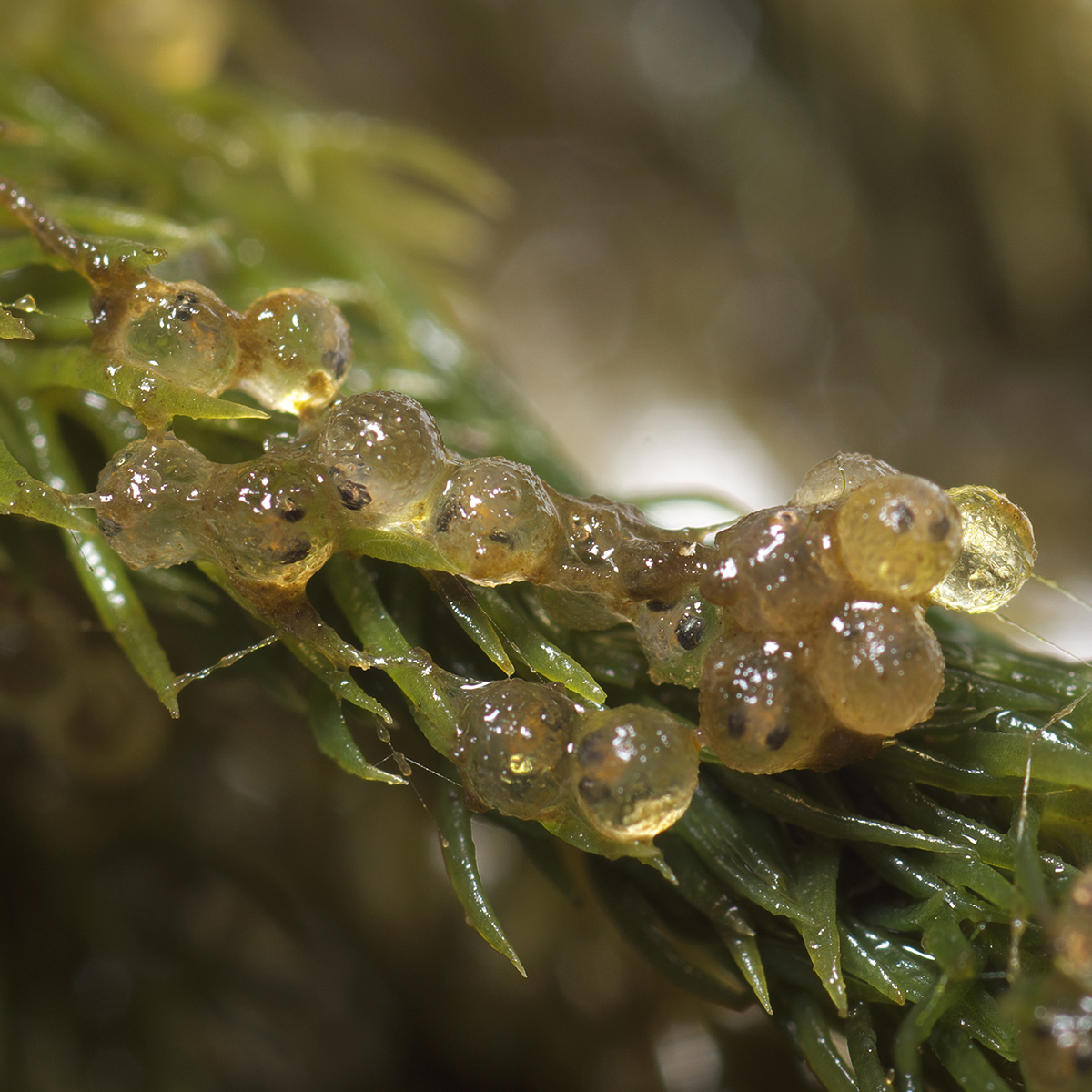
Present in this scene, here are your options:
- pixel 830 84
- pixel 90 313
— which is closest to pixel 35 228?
pixel 90 313

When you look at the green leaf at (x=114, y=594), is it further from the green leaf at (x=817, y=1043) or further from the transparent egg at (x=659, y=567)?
the green leaf at (x=817, y=1043)

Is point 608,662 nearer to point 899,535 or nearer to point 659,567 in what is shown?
point 659,567

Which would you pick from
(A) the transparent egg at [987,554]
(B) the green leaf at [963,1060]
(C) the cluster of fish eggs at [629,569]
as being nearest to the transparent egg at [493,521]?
(C) the cluster of fish eggs at [629,569]

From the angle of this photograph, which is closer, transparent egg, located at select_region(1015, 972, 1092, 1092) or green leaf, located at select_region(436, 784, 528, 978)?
transparent egg, located at select_region(1015, 972, 1092, 1092)

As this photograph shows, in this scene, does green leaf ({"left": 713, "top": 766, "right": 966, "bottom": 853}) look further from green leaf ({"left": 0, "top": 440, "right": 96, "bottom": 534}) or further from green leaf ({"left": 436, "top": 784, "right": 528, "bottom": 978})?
green leaf ({"left": 0, "top": 440, "right": 96, "bottom": 534})

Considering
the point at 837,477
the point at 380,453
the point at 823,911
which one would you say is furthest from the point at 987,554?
the point at 380,453

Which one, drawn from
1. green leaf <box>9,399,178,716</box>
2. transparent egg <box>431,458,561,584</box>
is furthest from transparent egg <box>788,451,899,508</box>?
green leaf <box>9,399,178,716</box>

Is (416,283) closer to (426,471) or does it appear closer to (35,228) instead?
(35,228)
